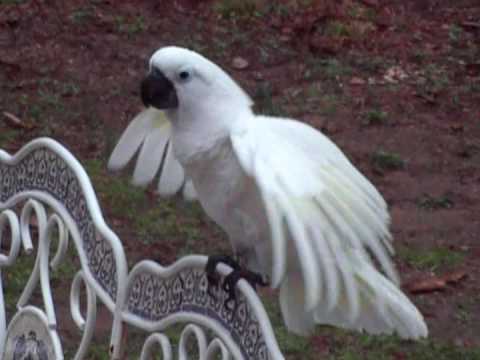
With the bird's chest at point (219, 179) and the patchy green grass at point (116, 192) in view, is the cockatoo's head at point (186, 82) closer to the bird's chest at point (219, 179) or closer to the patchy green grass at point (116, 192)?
the bird's chest at point (219, 179)

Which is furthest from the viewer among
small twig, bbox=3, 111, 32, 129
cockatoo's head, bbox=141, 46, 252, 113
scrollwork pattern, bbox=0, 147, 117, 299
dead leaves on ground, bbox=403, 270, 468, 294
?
small twig, bbox=3, 111, 32, 129

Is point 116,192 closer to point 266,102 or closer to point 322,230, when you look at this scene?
point 266,102

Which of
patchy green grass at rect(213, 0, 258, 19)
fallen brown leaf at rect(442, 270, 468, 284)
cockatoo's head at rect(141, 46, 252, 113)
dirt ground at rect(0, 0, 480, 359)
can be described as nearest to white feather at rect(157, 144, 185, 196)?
cockatoo's head at rect(141, 46, 252, 113)

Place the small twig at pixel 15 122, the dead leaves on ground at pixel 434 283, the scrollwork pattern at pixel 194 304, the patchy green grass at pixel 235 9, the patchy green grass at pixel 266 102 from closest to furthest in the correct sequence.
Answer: the scrollwork pattern at pixel 194 304, the dead leaves on ground at pixel 434 283, the small twig at pixel 15 122, the patchy green grass at pixel 266 102, the patchy green grass at pixel 235 9

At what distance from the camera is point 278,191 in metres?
1.45

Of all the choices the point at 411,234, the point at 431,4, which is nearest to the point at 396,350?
the point at 411,234

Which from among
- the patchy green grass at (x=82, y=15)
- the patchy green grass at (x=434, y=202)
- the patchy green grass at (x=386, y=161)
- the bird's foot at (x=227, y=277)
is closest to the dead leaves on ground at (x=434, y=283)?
the patchy green grass at (x=434, y=202)

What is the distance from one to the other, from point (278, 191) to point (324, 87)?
343cm

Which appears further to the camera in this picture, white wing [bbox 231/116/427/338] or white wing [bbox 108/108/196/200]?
white wing [bbox 108/108/196/200]

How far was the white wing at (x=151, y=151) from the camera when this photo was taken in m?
1.95

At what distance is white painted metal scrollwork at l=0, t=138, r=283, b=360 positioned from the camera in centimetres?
158

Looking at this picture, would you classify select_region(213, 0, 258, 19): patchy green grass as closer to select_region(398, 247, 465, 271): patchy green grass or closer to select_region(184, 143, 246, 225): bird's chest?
select_region(398, 247, 465, 271): patchy green grass

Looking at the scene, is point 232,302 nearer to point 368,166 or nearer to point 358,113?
point 368,166

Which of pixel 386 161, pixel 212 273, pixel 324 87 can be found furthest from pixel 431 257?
pixel 212 273
